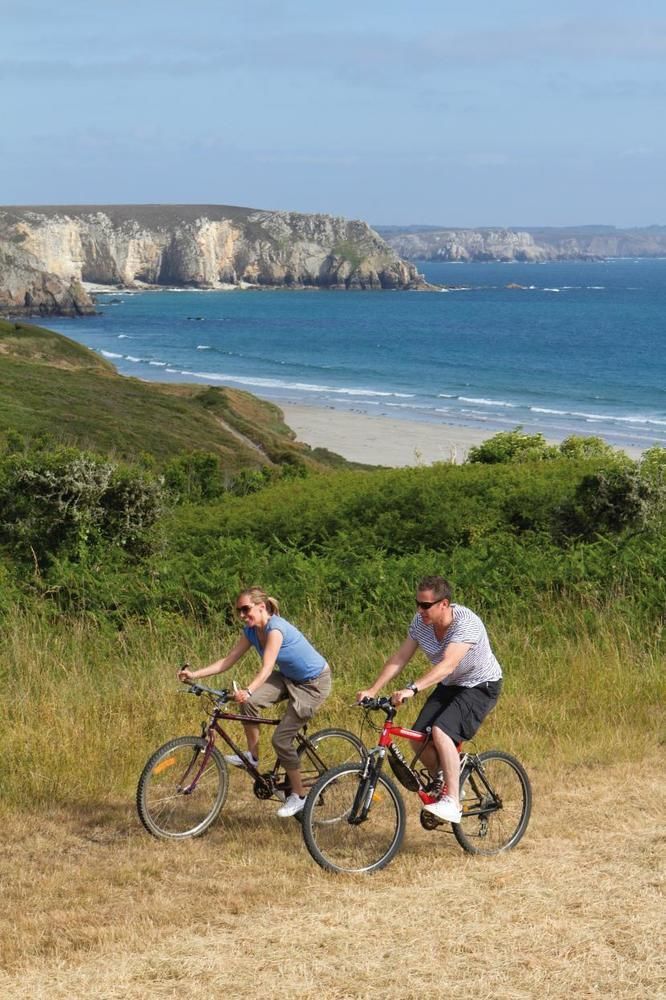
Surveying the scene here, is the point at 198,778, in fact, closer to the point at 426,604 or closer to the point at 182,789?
the point at 182,789

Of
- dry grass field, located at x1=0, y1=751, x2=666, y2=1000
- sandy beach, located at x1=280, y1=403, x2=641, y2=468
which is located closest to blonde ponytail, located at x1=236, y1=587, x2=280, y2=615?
dry grass field, located at x1=0, y1=751, x2=666, y2=1000

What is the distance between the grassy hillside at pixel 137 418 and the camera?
3665 cm

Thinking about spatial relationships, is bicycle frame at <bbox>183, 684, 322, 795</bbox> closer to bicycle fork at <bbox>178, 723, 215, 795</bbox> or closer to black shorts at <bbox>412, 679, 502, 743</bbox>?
bicycle fork at <bbox>178, 723, 215, 795</bbox>

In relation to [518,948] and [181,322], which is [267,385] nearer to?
[181,322]

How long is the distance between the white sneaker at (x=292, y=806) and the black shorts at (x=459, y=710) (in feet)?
3.05

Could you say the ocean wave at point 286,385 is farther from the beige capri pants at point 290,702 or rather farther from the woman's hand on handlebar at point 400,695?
the woman's hand on handlebar at point 400,695

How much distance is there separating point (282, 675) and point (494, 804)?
1480 mm

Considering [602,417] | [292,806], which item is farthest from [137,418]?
[292,806]

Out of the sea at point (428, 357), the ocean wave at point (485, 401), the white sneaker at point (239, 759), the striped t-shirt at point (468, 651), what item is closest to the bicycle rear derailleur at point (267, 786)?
the white sneaker at point (239, 759)

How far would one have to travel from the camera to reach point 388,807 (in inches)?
282

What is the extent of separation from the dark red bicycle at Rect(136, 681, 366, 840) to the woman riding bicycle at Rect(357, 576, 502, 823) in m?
0.54

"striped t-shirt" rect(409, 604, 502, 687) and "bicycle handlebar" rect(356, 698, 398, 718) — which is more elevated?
"striped t-shirt" rect(409, 604, 502, 687)

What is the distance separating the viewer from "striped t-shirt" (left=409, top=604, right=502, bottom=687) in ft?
23.1

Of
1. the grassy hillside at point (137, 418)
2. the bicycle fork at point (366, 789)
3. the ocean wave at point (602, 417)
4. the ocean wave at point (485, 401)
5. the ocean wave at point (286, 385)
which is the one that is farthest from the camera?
the ocean wave at point (286, 385)
